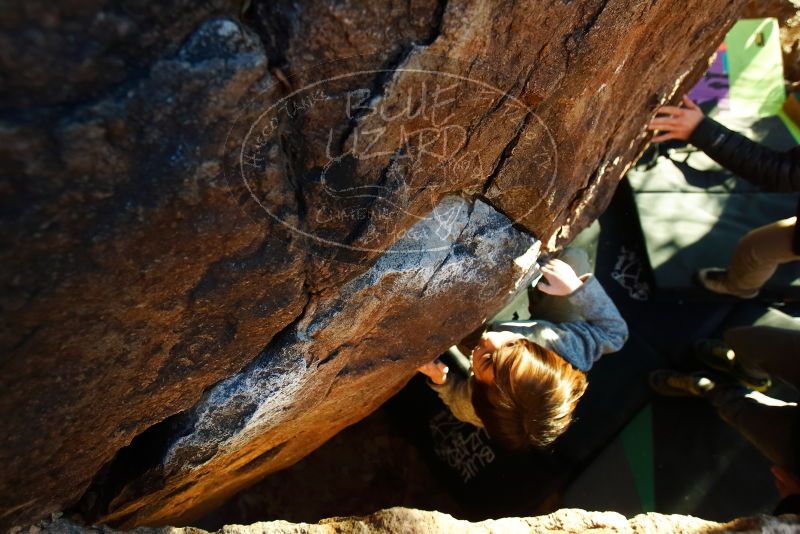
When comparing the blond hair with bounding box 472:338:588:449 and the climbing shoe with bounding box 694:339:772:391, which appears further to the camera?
the climbing shoe with bounding box 694:339:772:391

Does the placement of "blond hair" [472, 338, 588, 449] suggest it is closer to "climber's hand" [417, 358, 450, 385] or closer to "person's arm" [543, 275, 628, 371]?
"person's arm" [543, 275, 628, 371]

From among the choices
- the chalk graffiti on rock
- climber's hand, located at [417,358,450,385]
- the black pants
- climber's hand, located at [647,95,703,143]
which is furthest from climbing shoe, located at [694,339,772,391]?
climber's hand, located at [417,358,450,385]

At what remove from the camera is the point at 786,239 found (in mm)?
2328

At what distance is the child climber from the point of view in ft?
5.29

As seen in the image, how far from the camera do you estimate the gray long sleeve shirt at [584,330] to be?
181 centimetres

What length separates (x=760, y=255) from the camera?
96.6 inches

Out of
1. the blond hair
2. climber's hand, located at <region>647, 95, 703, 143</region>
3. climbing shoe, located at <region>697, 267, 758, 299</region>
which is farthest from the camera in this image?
climbing shoe, located at <region>697, 267, 758, 299</region>

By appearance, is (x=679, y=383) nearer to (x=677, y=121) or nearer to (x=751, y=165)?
(x=751, y=165)

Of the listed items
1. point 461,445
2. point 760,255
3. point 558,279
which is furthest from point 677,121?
point 461,445

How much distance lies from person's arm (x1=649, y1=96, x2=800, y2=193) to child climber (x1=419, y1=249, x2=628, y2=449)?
2.34 feet

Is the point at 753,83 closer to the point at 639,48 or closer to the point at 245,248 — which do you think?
the point at 639,48

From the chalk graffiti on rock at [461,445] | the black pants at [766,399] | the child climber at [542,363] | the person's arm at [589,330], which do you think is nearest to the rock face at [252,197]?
the child climber at [542,363]

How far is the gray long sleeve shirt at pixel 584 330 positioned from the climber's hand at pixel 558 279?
0.03m

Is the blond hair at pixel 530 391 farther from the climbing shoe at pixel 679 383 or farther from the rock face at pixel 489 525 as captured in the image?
the climbing shoe at pixel 679 383
